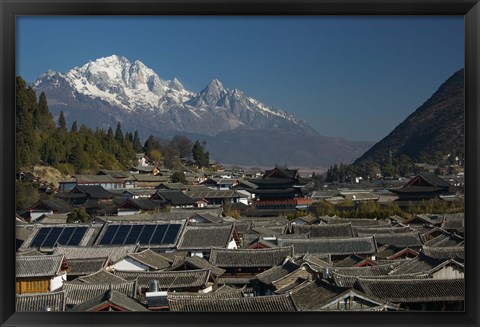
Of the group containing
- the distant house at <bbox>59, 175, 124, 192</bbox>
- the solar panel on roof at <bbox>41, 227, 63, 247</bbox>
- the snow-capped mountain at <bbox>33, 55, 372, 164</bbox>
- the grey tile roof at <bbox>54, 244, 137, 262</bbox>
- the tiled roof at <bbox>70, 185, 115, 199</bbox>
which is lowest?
the grey tile roof at <bbox>54, 244, 137, 262</bbox>

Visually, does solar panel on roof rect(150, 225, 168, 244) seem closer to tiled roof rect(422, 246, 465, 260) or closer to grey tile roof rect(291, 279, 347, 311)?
tiled roof rect(422, 246, 465, 260)

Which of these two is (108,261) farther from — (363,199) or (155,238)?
(363,199)

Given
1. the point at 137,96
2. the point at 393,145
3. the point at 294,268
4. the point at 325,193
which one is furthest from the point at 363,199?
the point at 137,96

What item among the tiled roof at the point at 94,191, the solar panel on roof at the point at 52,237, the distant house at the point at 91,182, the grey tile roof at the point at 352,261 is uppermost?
the distant house at the point at 91,182

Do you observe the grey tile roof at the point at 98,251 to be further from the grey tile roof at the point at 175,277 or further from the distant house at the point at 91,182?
the distant house at the point at 91,182

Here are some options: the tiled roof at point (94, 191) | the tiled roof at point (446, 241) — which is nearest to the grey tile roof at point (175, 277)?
the tiled roof at point (446, 241)

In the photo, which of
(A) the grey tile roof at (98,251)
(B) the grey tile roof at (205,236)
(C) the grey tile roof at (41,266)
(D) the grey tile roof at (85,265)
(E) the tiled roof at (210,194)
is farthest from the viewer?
(E) the tiled roof at (210,194)

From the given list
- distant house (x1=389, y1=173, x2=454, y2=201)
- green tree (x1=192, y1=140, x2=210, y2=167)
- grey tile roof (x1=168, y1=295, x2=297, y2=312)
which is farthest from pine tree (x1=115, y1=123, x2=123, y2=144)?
grey tile roof (x1=168, y1=295, x2=297, y2=312)
